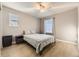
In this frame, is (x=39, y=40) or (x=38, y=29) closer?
(x=39, y=40)

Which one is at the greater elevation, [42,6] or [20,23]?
[42,6]

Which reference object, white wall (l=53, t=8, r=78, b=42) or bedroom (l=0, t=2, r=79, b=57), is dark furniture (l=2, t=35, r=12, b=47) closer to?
bedroom (l=0, t=2, r=79, b=57)

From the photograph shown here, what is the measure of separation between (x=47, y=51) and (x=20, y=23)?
73 centimetres

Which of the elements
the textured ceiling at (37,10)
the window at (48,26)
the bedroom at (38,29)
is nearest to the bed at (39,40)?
the bedroom at (38,29)

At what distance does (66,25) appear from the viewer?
1438mm

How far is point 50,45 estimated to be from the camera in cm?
146

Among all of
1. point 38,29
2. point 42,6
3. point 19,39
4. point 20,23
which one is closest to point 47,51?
point 38,29

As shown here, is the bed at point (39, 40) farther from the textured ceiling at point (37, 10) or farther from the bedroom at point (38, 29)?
the textured ceiling at point (37, 10)

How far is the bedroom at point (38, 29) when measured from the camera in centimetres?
137

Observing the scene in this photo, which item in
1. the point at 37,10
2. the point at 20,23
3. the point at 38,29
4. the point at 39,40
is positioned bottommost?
the point at 39,40

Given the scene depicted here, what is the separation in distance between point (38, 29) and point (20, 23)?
0.36m

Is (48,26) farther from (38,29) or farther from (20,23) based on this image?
(20,23)

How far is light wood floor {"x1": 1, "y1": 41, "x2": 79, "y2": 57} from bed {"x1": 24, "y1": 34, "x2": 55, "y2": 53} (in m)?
0.09

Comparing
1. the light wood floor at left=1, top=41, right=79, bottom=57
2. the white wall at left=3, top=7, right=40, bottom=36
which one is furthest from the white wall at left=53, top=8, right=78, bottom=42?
the white wall at left=3, top=7, right=40, bottom=36
